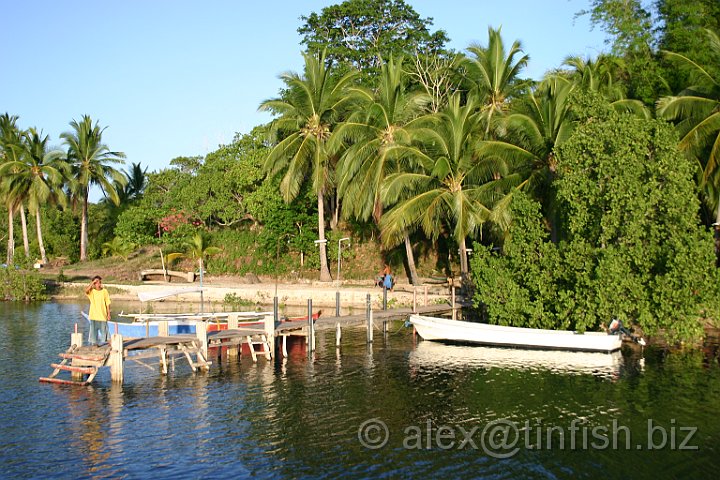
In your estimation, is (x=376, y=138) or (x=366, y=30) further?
(x=366, y=30)

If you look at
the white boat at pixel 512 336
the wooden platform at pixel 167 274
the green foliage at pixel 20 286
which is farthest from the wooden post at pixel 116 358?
the green foliage at pixel 20 286

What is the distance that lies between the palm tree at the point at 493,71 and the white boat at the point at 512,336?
12.3 metres

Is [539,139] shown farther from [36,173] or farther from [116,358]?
[36,173]

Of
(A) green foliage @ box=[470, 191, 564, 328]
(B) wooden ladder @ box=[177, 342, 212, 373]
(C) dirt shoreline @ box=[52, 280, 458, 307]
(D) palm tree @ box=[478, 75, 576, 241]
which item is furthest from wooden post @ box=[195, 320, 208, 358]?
(D) palm tree @ box=[478, 75, 576, 241]

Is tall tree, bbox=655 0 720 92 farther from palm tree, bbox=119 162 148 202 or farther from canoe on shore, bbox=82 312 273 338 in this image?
palm tree, bbox=119 162 148 202

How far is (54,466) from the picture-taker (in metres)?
14.6

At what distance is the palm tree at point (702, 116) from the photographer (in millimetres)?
29266

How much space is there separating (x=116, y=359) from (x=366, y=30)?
40.3 metres

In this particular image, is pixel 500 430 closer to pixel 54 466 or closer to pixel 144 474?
pixel 144 474

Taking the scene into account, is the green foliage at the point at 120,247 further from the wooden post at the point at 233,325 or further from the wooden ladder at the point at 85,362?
the wooden ladder at the point at 85,362

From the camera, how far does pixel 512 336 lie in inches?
1040

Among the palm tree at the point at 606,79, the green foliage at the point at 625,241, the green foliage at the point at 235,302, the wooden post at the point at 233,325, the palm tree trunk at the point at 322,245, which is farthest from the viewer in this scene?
the palm tree trunk at the point at 322,245

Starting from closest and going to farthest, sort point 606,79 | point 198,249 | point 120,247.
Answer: point 606,79 < point 198,249 < point 120,247

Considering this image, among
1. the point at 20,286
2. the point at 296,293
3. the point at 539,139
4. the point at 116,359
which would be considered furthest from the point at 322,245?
the point at 116,359
